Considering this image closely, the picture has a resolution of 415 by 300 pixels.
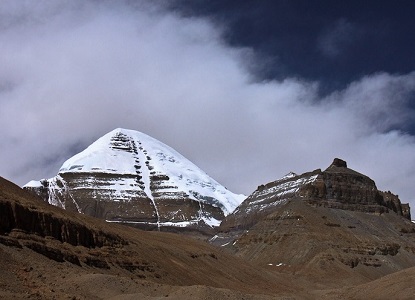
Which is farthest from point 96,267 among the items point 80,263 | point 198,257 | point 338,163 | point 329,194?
point 338,163

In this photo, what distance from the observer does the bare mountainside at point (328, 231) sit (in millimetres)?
105000

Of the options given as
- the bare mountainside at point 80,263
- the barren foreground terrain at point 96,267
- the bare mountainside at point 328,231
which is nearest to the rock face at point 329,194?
the bare mountainside at point 328,231

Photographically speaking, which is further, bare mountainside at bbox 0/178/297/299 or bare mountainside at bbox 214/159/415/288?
bare mountainside at bbox 214/159/415/288

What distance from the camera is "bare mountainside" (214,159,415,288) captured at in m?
105

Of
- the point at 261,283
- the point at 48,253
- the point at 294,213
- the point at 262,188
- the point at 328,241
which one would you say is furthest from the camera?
the point at 262,188

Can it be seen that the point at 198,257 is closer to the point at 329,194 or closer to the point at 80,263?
the point at 80,263

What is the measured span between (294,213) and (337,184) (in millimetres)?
16736

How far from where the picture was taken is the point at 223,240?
146375 mm

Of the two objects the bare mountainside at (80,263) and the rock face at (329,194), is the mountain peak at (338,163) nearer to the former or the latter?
the rock face at (329,194)

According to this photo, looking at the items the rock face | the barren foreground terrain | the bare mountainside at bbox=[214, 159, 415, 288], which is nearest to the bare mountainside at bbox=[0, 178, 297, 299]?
the barren foreground terrain

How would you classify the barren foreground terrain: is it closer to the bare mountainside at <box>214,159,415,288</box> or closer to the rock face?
the bare mountainside at <box>214,159,415,288</box>

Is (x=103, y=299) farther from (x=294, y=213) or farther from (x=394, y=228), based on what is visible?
(x=394, y=228)

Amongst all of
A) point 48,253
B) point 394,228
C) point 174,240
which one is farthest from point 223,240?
point 48,253

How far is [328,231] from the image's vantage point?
115938 millimetres
